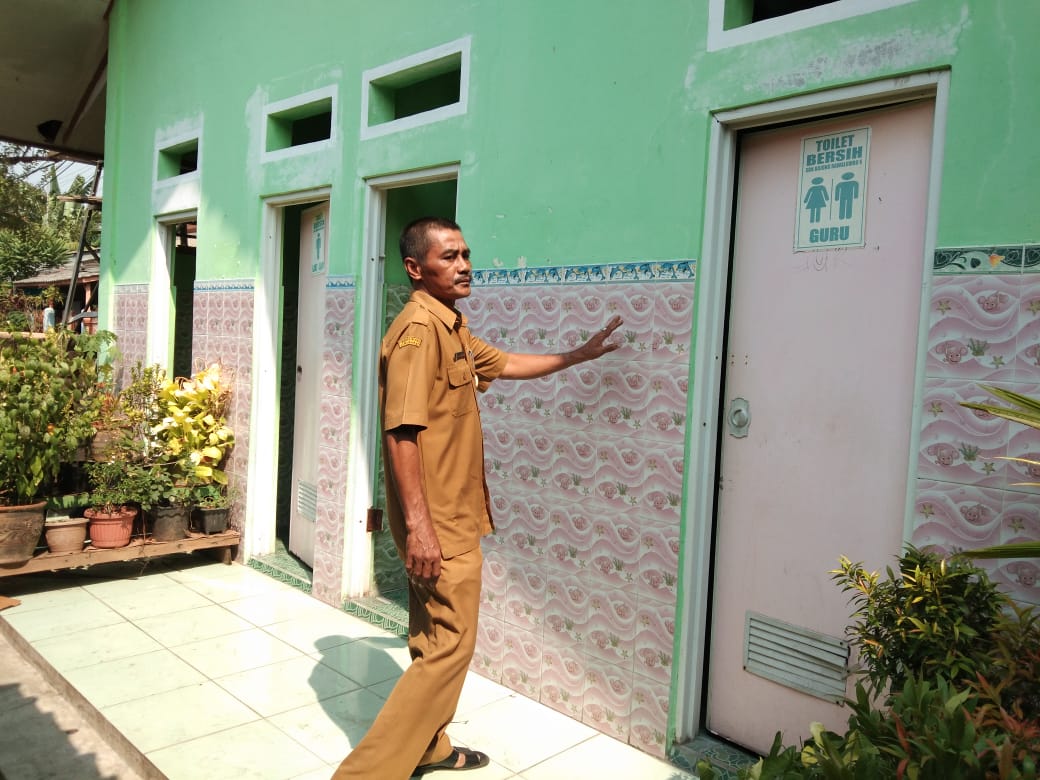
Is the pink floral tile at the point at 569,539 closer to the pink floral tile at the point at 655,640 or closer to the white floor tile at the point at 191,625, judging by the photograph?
the pink floral tile at the point at 655,640

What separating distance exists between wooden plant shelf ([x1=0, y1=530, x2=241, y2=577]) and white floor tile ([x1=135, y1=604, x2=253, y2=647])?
2.77 feet

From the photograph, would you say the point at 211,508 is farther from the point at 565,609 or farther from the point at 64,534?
the point at 565,609

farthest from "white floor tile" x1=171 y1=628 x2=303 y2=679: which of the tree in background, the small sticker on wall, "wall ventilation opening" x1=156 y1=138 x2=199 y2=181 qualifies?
the tree in background

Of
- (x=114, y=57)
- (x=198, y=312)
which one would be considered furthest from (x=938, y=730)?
(x=114, y=57)

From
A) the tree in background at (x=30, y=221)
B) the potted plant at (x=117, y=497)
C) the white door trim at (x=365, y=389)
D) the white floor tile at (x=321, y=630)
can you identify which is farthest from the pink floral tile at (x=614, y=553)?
the tree in background at (x=30, y=221)

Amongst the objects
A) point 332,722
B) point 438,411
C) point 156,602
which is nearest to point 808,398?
point 438,411

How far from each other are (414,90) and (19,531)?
11.5 ft

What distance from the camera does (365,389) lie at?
15.6ft

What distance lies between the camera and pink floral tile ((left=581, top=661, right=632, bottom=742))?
324 centimetres

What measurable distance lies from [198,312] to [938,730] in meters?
5.96

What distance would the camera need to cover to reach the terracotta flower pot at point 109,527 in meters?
5.22

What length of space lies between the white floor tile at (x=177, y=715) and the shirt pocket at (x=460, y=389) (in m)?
1.68

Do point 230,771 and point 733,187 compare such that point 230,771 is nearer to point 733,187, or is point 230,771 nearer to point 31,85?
point 733,187

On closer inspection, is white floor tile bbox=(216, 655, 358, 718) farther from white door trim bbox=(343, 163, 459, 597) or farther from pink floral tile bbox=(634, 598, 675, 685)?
pink floral tile bbox=(634, 598, 675, 685)
